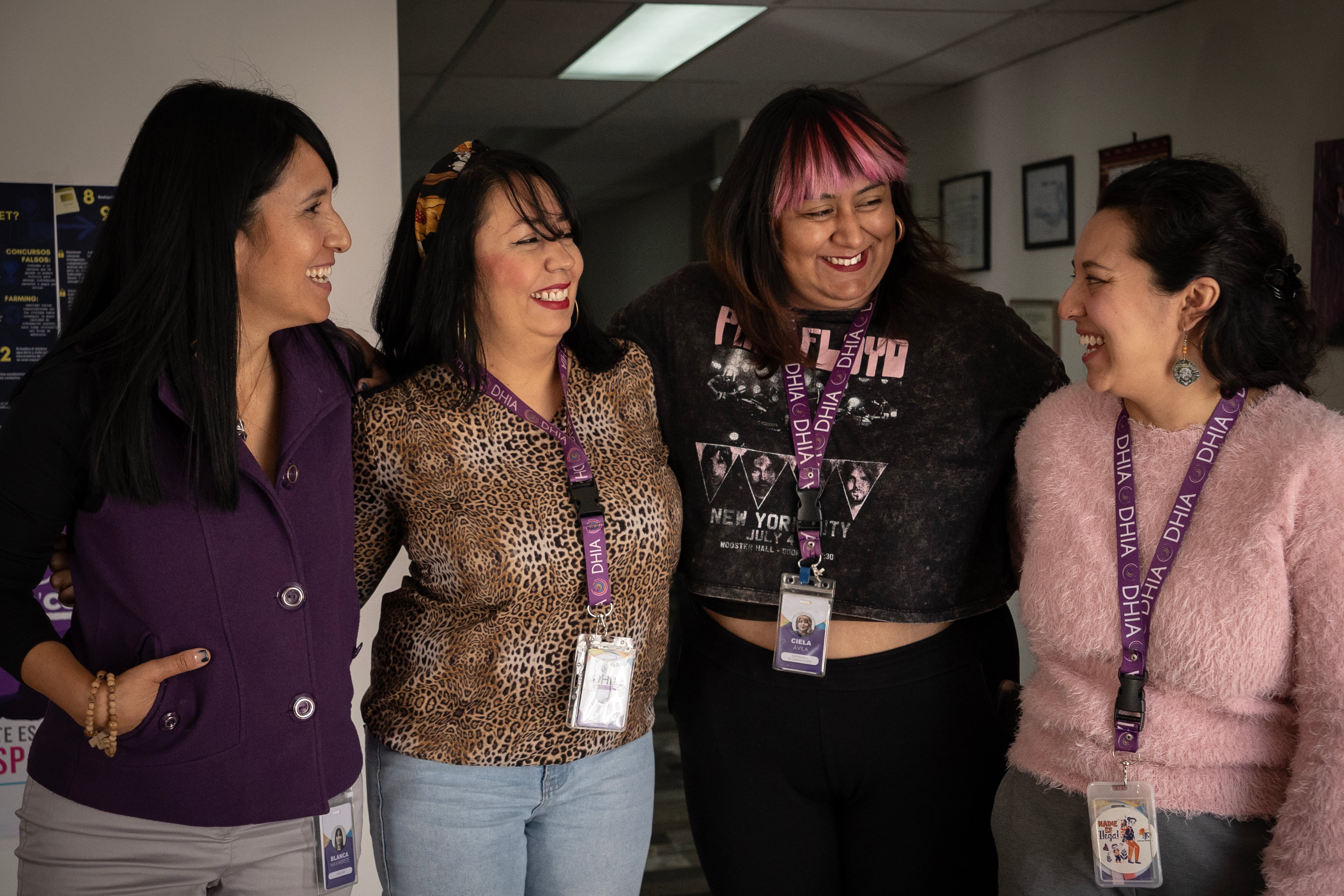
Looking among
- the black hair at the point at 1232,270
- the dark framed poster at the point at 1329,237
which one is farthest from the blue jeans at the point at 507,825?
the dark framed poster at the point at 1329,237

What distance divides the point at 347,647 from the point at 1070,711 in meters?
1.08

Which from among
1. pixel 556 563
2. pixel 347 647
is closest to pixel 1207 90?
pixel 556 563

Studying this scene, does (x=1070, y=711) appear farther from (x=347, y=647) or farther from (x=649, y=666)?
(x=347, y=647)

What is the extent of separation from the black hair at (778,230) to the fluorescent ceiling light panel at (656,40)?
2.70 m

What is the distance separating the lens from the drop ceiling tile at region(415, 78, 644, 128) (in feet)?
19.7

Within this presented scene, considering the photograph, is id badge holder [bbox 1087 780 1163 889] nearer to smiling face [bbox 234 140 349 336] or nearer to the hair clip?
the hair clip

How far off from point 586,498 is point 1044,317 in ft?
13.9

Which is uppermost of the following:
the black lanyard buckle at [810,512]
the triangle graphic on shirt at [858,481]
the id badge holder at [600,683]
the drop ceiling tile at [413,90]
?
the drop ceiling tile at [413,90]

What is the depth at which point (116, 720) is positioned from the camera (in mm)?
1361

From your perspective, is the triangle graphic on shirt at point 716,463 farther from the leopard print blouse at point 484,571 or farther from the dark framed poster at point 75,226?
the dark framed poster at point 75,226

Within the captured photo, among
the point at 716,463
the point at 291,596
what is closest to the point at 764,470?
the point at 716,463

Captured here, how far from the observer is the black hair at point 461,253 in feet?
6.06

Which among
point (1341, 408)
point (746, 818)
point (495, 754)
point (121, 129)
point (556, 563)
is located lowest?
point (746, 818)

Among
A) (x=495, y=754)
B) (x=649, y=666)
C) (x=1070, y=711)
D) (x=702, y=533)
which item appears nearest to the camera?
(x=1070, y=711)
